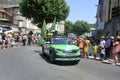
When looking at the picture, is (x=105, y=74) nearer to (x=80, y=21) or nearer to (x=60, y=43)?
(x=60, y=43)

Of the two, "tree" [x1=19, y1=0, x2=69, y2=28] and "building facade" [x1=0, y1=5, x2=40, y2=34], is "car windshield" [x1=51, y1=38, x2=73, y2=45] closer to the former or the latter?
"tree" [x1=19, y1=0, x2=69, y2=28]

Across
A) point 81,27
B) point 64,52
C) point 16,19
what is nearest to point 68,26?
point 81,27

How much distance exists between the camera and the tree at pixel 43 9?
179ft

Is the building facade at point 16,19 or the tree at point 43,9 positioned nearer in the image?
the tree at point 43,9

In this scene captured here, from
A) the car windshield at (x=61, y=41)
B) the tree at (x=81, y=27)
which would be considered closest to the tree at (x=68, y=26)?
the tree at (x=81, y=27)

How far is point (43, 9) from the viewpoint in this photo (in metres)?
53.8

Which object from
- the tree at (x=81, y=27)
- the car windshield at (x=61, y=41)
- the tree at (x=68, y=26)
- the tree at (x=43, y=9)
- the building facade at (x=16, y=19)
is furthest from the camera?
the tree at (x=81, y=27)

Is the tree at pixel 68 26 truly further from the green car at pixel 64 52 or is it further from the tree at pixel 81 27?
the green car at pixel 64 52

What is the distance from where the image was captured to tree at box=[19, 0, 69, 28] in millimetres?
54497

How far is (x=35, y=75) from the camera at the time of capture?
1396 centimetres

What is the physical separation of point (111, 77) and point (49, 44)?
719 centimetres

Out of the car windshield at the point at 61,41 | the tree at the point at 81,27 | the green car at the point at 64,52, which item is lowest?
the green car at the point at 64,52

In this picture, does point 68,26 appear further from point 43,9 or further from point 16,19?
point 43,9

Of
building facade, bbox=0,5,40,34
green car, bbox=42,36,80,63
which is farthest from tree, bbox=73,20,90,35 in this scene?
green car, bbox=42,36,80,63
